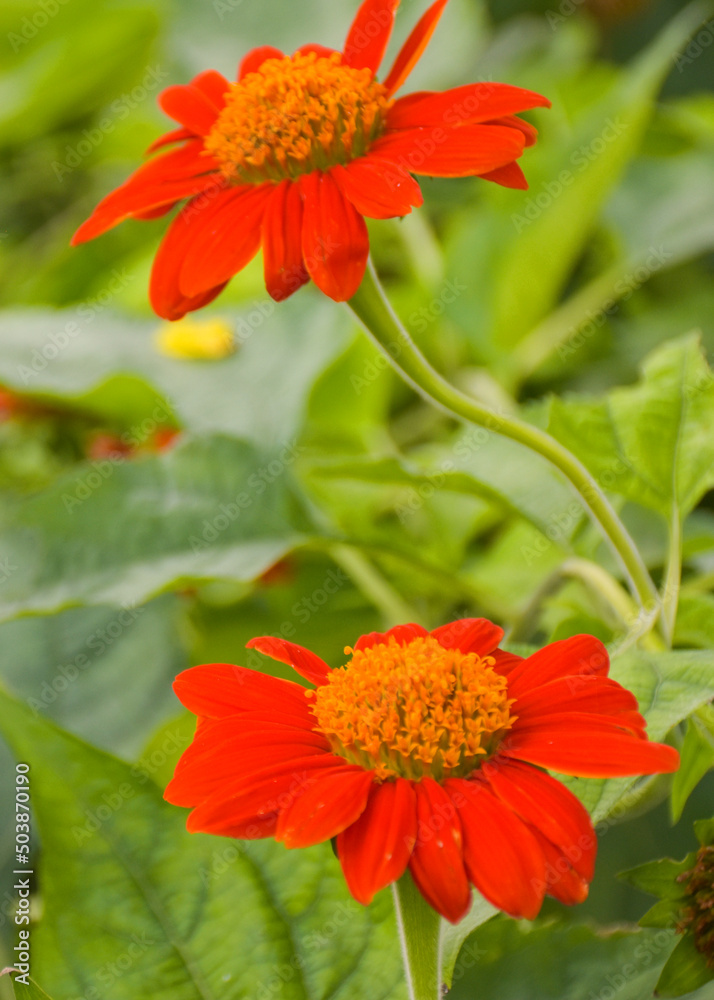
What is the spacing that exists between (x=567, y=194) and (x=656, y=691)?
1.38ft

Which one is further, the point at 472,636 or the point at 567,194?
the point at 567,194

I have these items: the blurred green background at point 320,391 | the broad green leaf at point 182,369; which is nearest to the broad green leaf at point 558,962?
the blurred green background at point 320,391

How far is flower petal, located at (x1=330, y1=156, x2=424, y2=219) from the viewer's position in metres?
0.25

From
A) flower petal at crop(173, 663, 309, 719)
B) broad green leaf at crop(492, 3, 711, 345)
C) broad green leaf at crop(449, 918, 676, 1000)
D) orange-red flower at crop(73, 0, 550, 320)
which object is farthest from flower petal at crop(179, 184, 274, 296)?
broad green leaf at crop(492, 3, 711, 345)

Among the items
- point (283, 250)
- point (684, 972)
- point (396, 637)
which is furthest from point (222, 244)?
point (684, 972)

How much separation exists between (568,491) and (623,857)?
0.53ft

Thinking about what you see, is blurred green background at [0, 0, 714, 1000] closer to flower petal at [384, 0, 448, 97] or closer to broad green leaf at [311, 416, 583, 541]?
broad green leaf at [311, 416, 583, 541]

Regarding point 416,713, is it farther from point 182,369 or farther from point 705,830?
point 182,369

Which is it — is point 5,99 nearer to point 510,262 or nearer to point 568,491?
point 510,262

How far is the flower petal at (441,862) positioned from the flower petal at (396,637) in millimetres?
66

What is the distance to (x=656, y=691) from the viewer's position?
285 mm

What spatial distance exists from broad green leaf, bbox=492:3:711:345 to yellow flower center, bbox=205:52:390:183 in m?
0.35

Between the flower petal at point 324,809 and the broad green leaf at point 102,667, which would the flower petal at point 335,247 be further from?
the broad green leaf at point 102,667

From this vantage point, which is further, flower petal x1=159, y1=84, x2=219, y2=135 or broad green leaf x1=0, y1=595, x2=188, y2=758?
broad green leaf x1=0, y1=595, x2=188, y2=758
